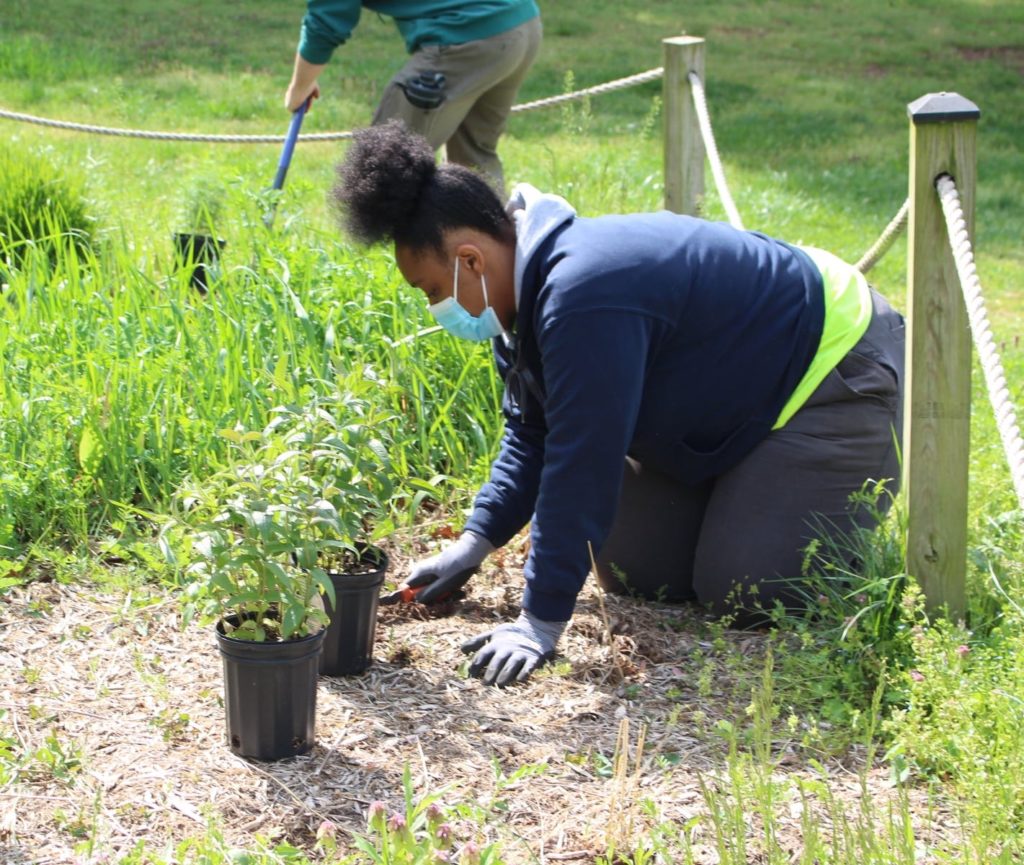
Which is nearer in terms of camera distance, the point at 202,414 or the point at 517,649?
the point at 517,649

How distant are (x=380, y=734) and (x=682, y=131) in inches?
108

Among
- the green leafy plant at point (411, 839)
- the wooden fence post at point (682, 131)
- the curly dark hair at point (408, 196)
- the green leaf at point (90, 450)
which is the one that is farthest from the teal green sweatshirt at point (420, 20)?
the green leafy plant at point (411, 839)

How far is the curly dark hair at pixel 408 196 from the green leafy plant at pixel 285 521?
399 millimetres

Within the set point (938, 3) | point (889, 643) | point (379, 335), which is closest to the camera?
point (889, 643)

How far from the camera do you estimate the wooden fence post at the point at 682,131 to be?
474 cm

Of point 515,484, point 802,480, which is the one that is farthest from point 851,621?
point 515,484

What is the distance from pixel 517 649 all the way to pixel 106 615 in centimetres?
107

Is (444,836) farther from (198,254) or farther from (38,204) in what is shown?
(38,204)

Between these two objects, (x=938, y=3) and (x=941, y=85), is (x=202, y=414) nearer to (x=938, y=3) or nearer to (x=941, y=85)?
(x=941, y=85)

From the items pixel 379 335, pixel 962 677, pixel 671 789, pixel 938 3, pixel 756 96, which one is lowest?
pixel 671 789

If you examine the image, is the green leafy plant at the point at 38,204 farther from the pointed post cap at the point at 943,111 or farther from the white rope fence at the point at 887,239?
the pointed post cap at the point at 943,111

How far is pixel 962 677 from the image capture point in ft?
8.47

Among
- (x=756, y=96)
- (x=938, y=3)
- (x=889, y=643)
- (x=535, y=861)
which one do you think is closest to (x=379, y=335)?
(x=889, y=643)

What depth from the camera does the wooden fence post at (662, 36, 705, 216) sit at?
15.6 feet
